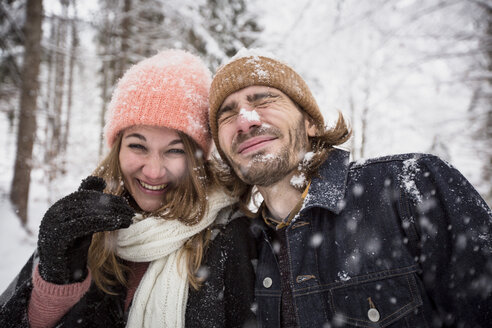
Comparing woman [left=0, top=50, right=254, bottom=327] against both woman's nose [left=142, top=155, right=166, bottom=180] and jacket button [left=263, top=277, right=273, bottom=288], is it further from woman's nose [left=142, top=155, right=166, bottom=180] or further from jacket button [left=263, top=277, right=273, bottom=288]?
jacket button [left=263, top=277, right=273, bottom=288]

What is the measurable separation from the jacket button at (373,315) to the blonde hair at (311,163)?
2.74ft

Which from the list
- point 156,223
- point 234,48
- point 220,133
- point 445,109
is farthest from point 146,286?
point 445,109

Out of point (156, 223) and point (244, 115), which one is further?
point (156, 223)

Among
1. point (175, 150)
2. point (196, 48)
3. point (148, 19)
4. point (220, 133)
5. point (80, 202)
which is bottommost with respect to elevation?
point (80, 202)

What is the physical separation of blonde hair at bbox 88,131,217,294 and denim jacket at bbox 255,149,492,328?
0.57 m

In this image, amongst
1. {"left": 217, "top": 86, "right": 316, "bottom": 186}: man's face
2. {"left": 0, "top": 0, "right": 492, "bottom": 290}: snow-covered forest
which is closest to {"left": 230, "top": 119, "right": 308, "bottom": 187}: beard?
{"left": 217, "top": 86, "right": 316, "bottom": 186}: man's face

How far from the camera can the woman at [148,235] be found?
62.1 inches

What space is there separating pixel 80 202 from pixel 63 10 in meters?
8.40

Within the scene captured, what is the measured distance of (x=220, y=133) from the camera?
6.57ft

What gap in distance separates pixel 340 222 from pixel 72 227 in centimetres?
161

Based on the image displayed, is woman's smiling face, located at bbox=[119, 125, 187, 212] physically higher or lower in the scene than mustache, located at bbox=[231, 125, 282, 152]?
lower

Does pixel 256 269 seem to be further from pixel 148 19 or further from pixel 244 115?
pixel 148 19

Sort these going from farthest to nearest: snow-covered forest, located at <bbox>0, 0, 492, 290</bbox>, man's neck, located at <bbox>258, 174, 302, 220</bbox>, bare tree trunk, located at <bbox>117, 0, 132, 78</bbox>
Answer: bare tree trunk, located at <bbox>117, 0, 132, 78</bbox> → snow-covered forest, located at <bbox>0, 0, 492, 290</bbox> → man's neck, located at <bbox>258, 174, 302, 220</bbox>

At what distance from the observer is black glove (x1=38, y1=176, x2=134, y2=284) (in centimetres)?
151
